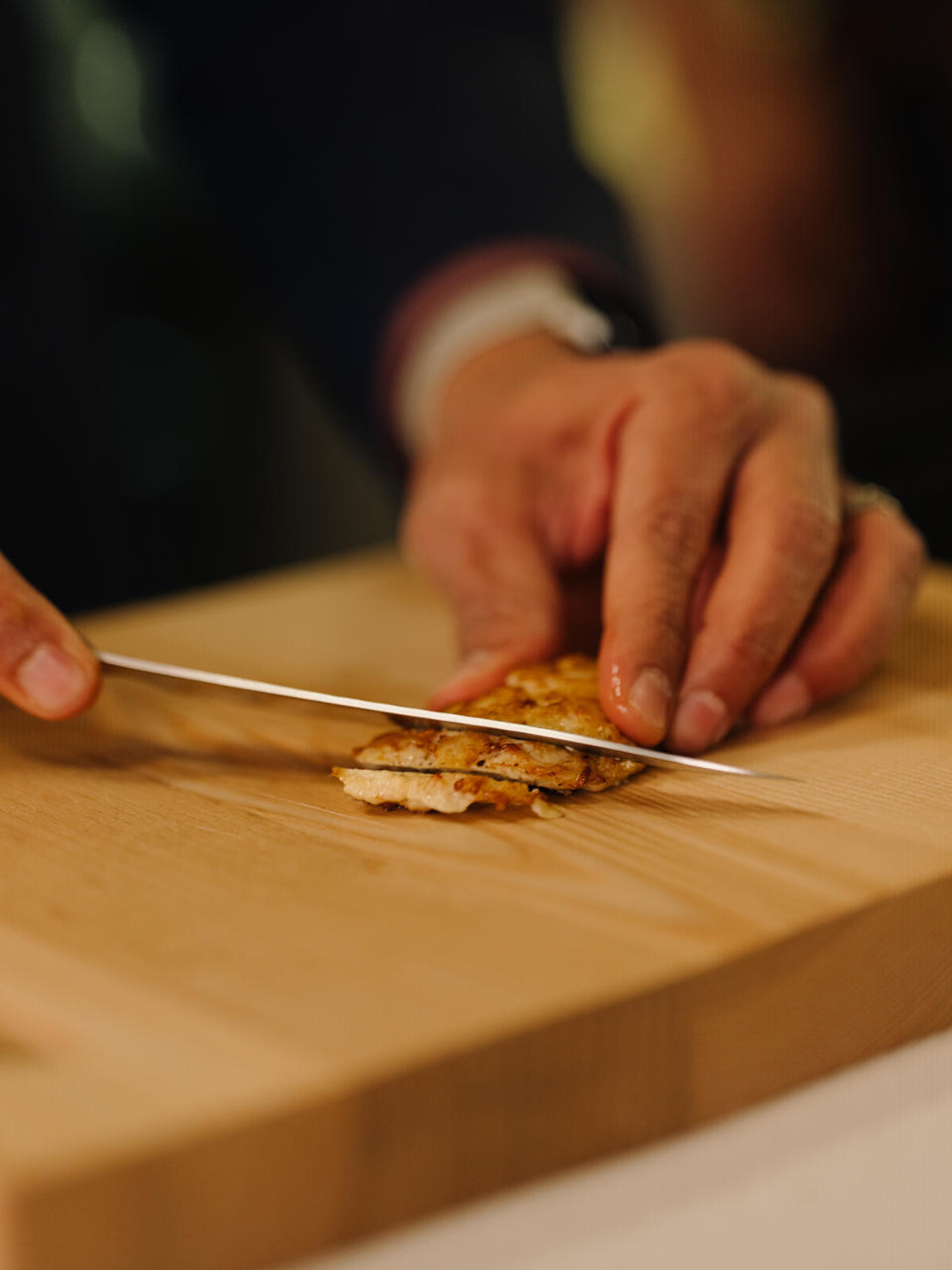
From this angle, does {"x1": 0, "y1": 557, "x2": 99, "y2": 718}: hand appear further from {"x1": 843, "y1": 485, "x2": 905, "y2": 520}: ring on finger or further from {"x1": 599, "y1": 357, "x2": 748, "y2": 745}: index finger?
{"x1": 843, "y1": 485, "x2": 905, "y2": 520}: ring on finger

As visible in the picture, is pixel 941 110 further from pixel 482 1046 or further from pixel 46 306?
pixel 482 1046

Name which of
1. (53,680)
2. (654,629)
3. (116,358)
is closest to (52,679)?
(53,680)

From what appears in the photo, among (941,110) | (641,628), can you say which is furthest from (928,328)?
(641,628)

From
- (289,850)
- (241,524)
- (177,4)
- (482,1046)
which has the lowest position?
(482,1046)

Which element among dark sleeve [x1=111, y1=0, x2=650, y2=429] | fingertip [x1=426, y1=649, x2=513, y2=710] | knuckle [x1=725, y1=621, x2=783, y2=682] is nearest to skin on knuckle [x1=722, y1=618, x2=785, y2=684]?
knuckle [x1=725, y1=621, x2=783, y2=682]

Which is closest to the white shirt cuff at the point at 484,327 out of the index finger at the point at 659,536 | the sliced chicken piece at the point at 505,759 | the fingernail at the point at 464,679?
the index finger at the point at 659,536

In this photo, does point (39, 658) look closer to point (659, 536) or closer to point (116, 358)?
point (659, 536)
